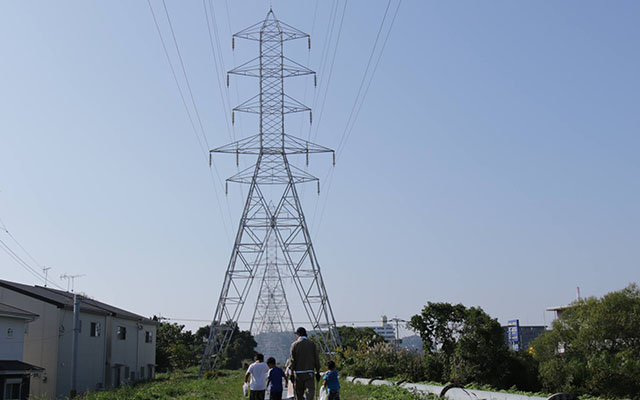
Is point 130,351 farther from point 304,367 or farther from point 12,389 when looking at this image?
point 304,367

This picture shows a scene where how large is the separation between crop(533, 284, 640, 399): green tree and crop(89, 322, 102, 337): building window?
27492 millimetres

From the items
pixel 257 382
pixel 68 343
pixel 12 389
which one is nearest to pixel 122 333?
pixel 68 343

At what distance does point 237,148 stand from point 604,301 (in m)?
22.6

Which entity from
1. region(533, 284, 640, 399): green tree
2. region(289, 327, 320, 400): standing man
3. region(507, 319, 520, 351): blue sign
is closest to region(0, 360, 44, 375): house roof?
region(289, 327, 320, 400): standing man

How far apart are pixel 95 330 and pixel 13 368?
39.6 feet

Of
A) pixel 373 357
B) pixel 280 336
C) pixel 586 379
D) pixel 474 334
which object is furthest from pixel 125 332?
pixel 280 336

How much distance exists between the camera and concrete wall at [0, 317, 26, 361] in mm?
31500

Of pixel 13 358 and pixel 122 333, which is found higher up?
pixel 122 333

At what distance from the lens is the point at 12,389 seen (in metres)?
30.9

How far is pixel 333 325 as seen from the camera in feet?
134

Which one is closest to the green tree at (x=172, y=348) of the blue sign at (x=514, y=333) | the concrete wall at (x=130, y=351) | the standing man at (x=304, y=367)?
the concrete wall at (x=130, y=351)

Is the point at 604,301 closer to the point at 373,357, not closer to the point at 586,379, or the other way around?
the point at 373,357

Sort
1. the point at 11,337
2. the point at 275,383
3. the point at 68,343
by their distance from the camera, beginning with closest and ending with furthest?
the point at 275,383 → the point at 11,337 → the point at 68,343

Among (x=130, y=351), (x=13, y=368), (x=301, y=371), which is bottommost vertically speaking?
(x=13, y=368)
